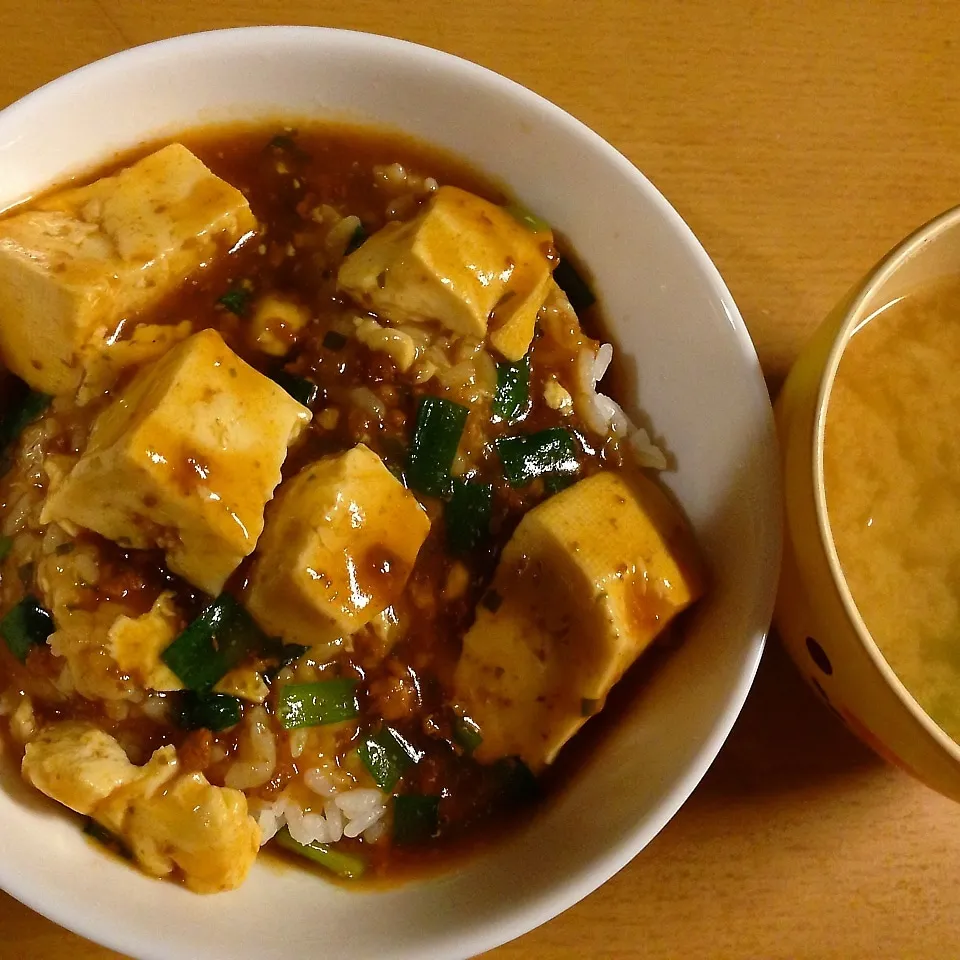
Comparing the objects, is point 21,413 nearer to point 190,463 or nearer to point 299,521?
point 190,463

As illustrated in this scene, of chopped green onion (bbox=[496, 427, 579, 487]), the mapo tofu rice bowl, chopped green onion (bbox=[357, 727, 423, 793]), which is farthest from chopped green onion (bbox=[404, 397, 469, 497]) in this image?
chopped green onion (bbox=[357, 727, 423, 793])

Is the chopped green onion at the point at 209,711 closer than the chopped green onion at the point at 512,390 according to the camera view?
Yes

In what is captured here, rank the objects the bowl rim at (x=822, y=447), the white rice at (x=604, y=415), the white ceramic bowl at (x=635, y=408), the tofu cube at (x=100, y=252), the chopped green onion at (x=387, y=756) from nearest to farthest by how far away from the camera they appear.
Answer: the bowl rim at (x=822, y=447), the white ceramic bowl at (x=635, y=408), the tofu cube at (x=100, y=252), the chopped green onion at (x=387, y=756), the white rice at (x=604, y=415)

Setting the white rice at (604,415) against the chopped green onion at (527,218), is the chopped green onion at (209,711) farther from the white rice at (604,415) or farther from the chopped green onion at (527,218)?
the chopped green onion at (527,218)

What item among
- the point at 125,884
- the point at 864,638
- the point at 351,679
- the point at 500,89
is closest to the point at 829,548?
the point at 864,638

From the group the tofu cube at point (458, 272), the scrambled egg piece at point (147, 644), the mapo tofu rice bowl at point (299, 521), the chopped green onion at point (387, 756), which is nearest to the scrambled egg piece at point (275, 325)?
the mapo tofu rice bowl at point (299, 521)

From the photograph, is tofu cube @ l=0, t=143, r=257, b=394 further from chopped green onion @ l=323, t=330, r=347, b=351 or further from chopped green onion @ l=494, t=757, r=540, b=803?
chopped green onion @ l=494, t=757, r=540, b=803
